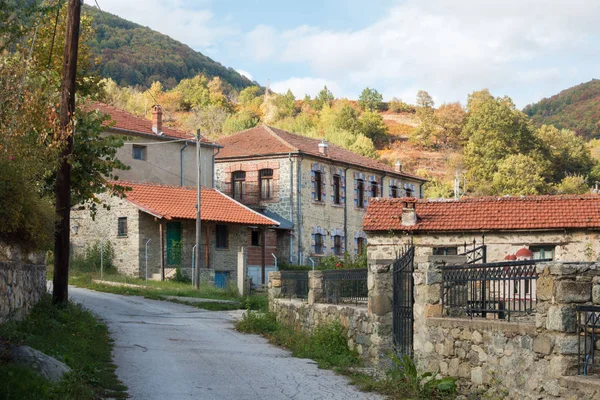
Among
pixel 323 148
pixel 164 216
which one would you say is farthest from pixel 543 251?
pixel 323 148

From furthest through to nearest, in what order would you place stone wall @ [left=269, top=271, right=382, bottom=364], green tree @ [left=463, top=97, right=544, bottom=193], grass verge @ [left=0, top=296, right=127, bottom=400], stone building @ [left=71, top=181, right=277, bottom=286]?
green tree @ [left=463, top=97, right=544, bottom=193], stone building @ [left=71, top=181, right=277, bottom=286], stone wall @ [left=269, top=271, right=382, bottom=364], grass verge @ [left=0, top=296, right=127, bottom=400]

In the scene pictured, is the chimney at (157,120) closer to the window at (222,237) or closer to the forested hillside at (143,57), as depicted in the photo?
the window at (222,237)

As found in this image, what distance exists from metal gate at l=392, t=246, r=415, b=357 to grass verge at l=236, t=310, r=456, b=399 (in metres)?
0.35

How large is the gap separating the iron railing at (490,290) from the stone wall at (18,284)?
267 inches

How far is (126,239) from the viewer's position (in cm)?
3625

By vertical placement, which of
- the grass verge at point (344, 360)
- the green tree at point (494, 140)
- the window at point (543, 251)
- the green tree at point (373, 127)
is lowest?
the grass verge at point (344, 360)

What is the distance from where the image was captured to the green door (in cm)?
3681

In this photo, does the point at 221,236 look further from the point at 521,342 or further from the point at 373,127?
the point at 373,127

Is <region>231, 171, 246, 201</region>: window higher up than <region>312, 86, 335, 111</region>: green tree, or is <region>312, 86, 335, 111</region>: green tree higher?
<region>312, 86, 335, 111</region>: green tree

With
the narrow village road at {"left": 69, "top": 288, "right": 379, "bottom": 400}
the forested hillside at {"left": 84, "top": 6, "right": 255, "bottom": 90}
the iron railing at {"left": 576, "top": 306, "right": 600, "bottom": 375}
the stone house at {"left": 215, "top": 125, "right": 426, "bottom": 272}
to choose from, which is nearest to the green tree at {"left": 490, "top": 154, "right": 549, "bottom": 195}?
the stone house at {"left": 215, "top": 125, "right": 426, "bottom": 272}

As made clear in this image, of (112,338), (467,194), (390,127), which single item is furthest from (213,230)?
(390,127)

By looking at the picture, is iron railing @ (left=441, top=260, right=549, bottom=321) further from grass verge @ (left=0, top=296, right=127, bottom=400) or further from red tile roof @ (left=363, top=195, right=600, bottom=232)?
red tile roof @ (left=363, top=195, right=600, bottom=232)

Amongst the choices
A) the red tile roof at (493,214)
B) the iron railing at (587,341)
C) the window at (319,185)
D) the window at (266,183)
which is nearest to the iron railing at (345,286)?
the iron railing at (587,341)

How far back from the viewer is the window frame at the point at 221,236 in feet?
129
